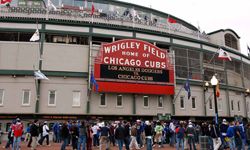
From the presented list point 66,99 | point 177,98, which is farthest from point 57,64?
point 177,98

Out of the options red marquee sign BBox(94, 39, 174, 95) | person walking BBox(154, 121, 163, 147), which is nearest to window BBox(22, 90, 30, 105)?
red marquee sign BBox(94, 39, 174, 95)

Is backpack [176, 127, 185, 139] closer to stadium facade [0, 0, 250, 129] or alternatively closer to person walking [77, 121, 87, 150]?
person walking [77, 121, 87, 150]

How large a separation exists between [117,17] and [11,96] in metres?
16.7

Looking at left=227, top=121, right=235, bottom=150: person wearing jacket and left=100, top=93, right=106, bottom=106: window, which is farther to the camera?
left=100, top=93, right=106, bottom=106: window

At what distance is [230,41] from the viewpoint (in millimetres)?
45406

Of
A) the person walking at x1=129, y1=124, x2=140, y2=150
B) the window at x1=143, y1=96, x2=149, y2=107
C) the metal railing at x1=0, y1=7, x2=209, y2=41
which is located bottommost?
the person walking at x1=129, y1=124, x2=140, y2=150

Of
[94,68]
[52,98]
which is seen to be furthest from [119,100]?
[52,98]

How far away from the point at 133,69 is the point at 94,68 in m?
4.86

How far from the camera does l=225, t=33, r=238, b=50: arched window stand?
147 feet

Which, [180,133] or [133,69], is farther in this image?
[133,69]

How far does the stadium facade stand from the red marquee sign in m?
0.11

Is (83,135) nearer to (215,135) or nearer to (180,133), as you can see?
(180,133)

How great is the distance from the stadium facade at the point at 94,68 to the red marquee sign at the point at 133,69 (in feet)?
0.37

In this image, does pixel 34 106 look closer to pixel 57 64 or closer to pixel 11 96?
pixel 11 96
